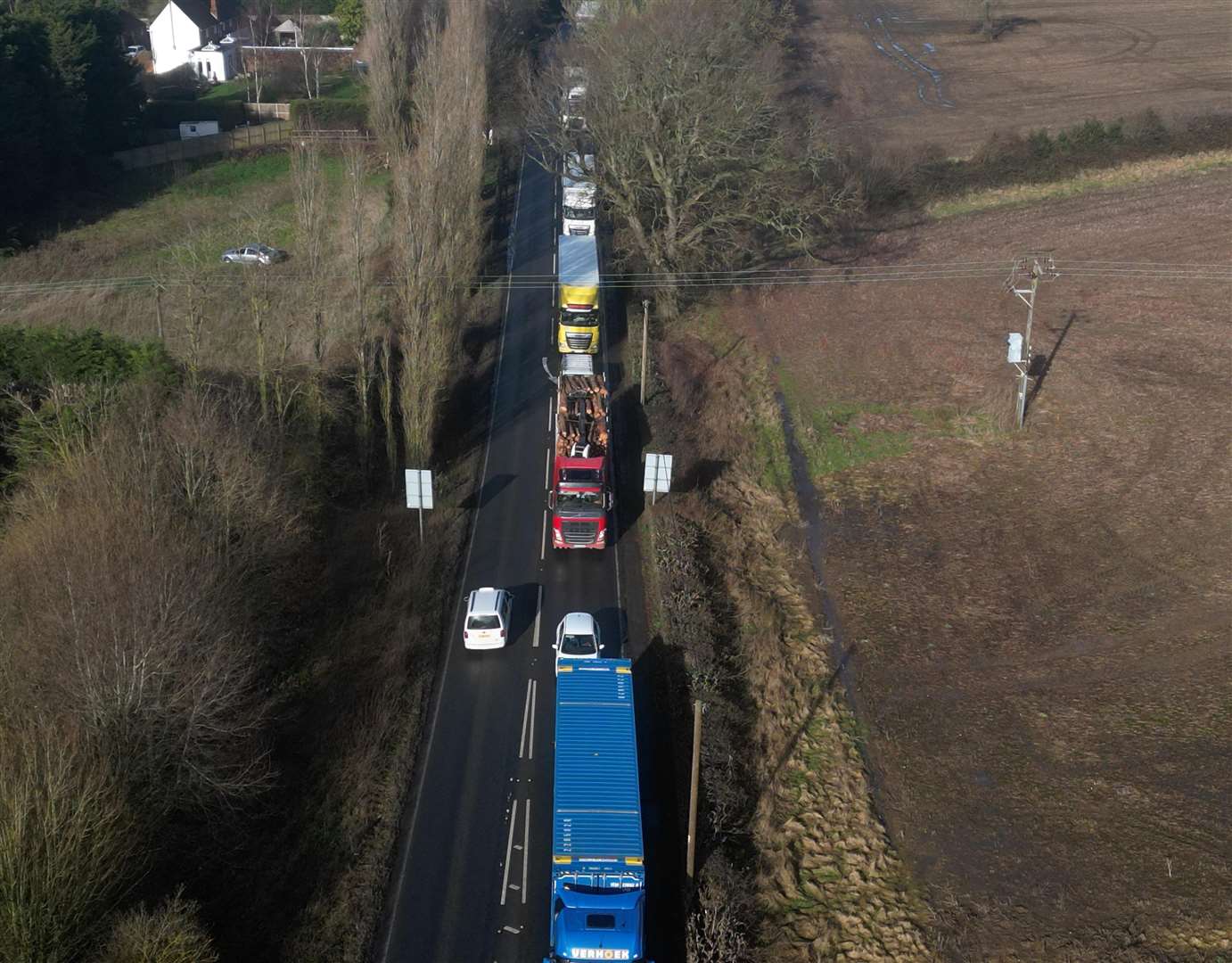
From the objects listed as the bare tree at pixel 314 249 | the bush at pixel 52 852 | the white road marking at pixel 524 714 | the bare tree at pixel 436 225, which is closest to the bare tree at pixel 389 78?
the bare tree at pixel 436 225

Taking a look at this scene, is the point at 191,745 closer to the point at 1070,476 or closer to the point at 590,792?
the point at 590,792

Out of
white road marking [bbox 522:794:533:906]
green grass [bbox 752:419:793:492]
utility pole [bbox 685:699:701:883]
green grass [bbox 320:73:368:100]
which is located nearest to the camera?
utility pole [bbox 685:699:701:883]

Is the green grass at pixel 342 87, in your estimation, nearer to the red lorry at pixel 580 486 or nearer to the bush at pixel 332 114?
the bush at pixel 332 114

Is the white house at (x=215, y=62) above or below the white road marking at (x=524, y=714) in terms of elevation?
above

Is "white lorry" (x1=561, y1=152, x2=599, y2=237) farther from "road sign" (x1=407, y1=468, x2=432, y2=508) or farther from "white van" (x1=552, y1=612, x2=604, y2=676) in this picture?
"white van" (x1=552, y1=612, x2=604, y2=676)

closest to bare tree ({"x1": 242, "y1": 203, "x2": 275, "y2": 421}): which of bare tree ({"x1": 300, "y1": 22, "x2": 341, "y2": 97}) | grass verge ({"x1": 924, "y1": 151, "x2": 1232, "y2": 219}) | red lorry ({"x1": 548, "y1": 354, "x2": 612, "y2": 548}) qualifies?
red lorry ({"x1": 548, "y1": 354, "x2": 612, "y2": 548})

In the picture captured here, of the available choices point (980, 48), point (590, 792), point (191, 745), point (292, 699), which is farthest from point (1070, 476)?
point (980, 48)
